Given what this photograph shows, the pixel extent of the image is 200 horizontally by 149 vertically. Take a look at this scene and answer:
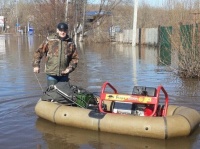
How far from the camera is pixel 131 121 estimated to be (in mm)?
6496

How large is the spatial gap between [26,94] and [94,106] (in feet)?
10.6

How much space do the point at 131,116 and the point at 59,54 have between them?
6.78 feet

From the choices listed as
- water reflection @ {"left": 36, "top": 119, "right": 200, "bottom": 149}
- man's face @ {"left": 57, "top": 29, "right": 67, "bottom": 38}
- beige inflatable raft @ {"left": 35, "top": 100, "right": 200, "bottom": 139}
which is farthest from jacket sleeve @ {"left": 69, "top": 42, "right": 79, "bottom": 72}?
water reflection @ {"left": 36, "top": 119, "right": 200, "bottom": 149}

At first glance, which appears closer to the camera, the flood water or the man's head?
the flood water

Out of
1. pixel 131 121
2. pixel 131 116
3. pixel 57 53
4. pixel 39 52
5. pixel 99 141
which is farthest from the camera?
pixel 39 52

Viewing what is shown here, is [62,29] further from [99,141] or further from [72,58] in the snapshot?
[99,141]

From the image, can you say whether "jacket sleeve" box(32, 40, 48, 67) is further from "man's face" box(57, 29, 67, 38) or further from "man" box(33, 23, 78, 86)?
"man's face" box(57, 29, 67, 38)

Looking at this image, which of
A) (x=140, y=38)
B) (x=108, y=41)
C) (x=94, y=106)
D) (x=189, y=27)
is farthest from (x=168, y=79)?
(x=108, y=41)

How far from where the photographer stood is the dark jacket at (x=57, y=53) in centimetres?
775

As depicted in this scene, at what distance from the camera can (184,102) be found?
30.6 ft

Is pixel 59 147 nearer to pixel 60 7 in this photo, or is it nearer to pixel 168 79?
pixel 168 79

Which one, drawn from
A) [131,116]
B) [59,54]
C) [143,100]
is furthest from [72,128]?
[59,54]

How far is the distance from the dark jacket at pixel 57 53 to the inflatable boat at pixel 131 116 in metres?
0.72

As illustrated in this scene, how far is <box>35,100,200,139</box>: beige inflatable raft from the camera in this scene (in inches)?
250
